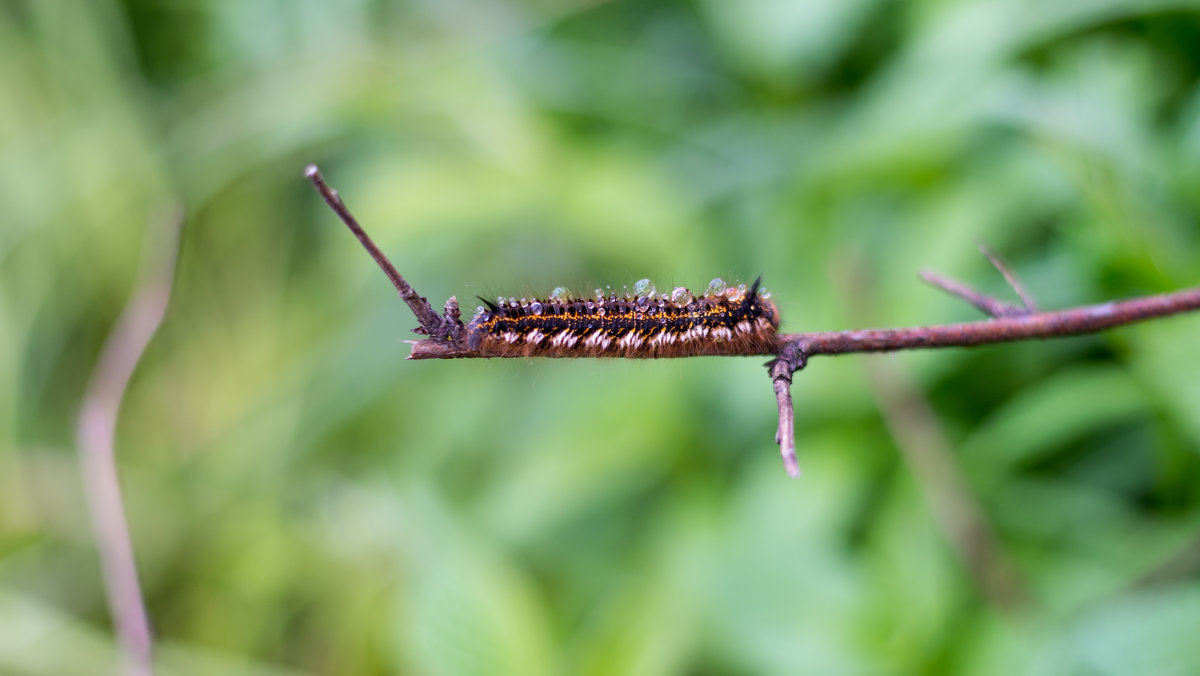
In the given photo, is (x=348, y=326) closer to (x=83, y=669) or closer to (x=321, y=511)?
(x=321, y=511)

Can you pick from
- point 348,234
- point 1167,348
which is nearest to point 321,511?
point 348,234

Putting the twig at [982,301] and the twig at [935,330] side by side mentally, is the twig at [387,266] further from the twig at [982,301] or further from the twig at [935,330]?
the twig at [982,301]

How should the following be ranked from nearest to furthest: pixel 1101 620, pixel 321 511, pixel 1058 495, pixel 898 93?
pixel 1101 620 < pixel 1058 495 < pixel 898 93 < pixel 321 511

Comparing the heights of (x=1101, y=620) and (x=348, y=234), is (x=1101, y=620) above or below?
below

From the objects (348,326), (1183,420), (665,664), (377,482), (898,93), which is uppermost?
(898,93)

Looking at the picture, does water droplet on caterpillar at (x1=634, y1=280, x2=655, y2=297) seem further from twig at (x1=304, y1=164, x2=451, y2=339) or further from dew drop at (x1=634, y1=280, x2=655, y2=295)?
twig at (x1=304, y1=164, x2=451, y2=339)

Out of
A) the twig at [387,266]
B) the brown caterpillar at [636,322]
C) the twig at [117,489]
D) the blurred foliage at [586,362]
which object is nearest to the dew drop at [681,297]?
the brown caterpillar at [636,322]

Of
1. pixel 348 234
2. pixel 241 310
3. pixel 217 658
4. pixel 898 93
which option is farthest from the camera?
pixel 241 310

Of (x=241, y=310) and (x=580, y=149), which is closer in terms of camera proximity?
(x=580, y=149)
